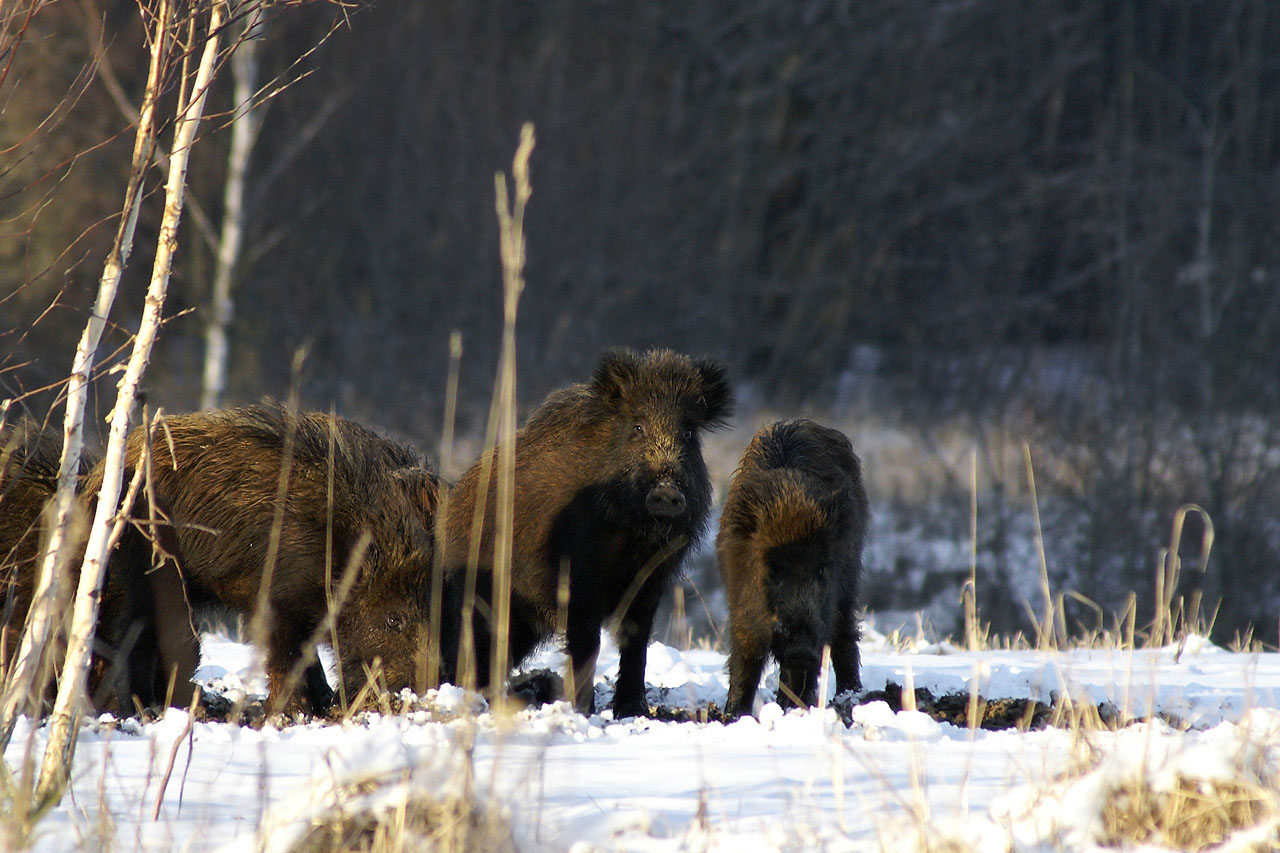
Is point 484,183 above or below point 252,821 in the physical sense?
above

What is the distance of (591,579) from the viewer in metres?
5.61

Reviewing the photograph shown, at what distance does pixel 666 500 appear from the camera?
5.20 m

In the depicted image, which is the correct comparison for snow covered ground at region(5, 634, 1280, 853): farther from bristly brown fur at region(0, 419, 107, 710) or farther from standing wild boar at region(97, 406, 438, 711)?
bristly brown fur at region(0, 419, 107, 710)

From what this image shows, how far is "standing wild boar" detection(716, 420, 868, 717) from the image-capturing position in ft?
16.7

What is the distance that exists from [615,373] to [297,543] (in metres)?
1.55

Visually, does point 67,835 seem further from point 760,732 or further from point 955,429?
point 955,429

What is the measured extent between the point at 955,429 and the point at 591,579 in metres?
16.1

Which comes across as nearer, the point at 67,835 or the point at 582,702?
the point at 67,835

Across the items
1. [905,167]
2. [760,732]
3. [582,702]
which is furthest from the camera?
[905,167]

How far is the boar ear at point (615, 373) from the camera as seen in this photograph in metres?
5.66

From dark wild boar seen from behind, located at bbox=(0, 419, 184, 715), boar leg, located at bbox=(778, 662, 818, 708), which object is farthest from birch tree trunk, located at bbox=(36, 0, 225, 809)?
boar leg, located at bbox=(778, 662, 818, 708)

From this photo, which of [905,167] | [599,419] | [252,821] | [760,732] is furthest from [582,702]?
[905,167]

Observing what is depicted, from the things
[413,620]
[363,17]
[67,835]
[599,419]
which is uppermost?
[363,17]

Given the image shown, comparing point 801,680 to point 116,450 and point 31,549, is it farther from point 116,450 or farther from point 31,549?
point 31,549
